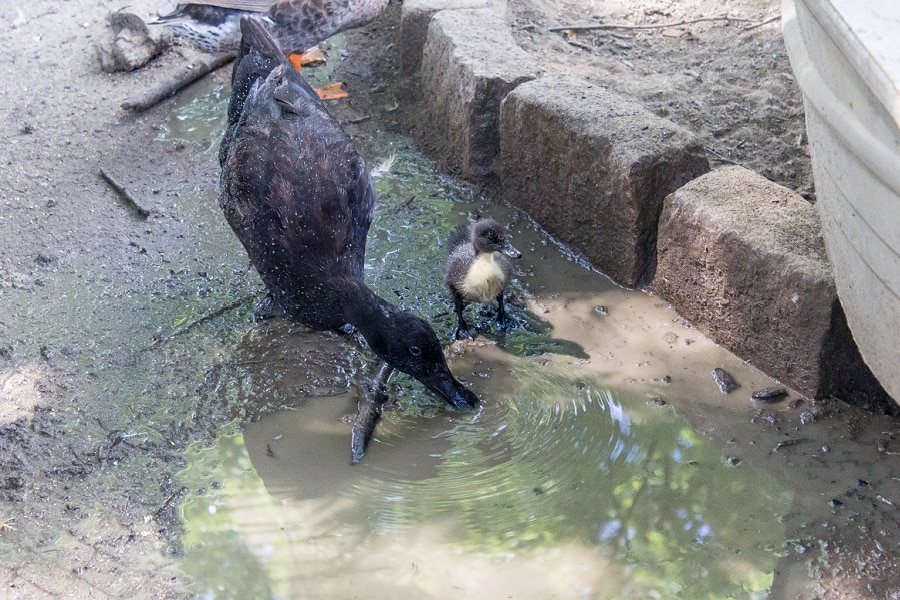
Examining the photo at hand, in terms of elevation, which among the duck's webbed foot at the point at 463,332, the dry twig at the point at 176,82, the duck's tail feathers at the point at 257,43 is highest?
the duck's tail feathers at the point at 257,43

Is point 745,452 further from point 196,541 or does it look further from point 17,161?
point 17,161

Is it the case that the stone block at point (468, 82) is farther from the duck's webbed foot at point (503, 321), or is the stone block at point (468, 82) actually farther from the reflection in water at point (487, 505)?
the reflection in water at point (487, 505)

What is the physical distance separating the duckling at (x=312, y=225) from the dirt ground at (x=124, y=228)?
2.00 ft

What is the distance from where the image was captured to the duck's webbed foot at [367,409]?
368 cm

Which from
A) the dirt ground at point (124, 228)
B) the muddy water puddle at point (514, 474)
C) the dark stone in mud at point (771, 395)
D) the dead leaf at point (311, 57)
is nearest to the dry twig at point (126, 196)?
the dirt ground at point (124, 228)

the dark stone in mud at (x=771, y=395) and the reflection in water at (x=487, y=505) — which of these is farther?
the dark stone in mud at (x=771, y=395)

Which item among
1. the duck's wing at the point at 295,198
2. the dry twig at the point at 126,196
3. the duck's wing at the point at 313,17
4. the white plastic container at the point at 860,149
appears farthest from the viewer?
the duck's wing at the point at 313,17

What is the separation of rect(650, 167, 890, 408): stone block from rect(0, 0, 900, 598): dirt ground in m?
0.31

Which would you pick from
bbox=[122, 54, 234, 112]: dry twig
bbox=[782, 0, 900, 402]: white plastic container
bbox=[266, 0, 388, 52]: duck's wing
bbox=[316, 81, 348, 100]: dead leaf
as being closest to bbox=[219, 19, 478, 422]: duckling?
bbox=[782, 0, 900, 402]: white plastic container

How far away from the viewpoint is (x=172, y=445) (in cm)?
376

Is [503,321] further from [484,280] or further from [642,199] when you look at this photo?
[642,199]

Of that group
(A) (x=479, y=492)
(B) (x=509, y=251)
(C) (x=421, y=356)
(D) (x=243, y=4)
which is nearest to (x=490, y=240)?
(B) (x=509, y=251)

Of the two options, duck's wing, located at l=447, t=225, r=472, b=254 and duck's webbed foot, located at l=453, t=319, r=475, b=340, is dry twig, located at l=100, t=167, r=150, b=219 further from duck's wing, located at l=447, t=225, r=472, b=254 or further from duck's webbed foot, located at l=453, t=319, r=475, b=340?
duck's webbed foot, located at l=453, t=319, r=475, b=340

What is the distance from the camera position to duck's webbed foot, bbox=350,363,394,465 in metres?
3.68
